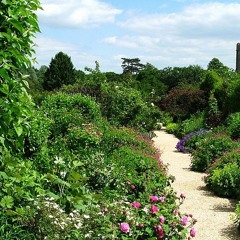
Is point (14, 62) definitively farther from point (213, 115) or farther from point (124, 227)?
point (213, 115)

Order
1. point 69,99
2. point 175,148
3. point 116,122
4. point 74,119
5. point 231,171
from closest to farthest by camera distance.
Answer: point 231,171 → point 74,119 → point 69,99 → point 116,122 → point 175,148

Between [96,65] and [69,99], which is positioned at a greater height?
[96,65]

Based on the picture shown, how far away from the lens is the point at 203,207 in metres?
9.12

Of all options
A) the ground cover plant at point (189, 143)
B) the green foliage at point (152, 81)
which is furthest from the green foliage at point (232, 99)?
the green foliage at point (152, 81)

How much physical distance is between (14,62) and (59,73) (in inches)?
1528

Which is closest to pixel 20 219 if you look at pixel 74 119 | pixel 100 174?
pixel 100 174

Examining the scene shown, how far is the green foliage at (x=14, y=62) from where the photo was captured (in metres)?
3.89

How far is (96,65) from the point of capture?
69.2 feet

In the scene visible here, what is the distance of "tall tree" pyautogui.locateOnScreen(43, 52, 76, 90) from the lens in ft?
139

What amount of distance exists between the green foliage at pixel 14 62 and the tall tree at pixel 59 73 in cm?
3805

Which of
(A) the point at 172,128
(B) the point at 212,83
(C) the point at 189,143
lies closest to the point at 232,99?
(C) the point at 189,143

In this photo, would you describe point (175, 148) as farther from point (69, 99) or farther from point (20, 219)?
point (20, 219)

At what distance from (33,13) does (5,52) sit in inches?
22.3

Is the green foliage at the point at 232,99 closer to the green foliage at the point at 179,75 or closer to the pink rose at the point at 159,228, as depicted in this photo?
Result: the pink rose at the point at 159,228
